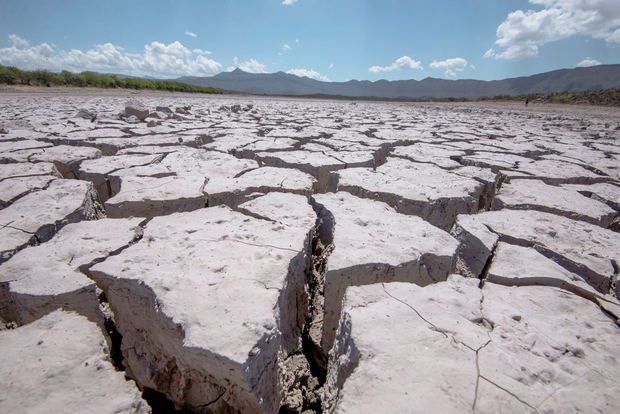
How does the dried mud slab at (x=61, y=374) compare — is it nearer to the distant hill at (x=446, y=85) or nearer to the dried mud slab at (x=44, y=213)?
the dried mud slab at (x=44, y=213)

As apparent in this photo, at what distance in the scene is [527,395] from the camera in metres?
0.62

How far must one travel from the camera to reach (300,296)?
1087 mm

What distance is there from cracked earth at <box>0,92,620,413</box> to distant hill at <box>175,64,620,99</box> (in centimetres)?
5905

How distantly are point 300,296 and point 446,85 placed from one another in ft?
302

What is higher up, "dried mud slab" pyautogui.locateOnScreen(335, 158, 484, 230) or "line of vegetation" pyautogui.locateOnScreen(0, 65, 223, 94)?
"line of vegetation" pyautogui.locateOnScreen(0, 65, 223, 94)

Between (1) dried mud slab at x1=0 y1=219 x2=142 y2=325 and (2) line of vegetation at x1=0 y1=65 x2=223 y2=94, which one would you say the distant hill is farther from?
(1) dried mud slab at x1=0 y1=219 x2=142 y2=325

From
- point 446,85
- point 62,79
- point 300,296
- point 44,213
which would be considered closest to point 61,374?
point 300,296

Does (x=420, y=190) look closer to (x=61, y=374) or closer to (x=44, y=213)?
(x=61, y=374)

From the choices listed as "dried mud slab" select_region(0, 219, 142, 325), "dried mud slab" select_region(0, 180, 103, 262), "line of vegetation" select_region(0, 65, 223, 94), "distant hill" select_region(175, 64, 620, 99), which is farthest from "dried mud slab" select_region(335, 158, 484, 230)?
"distant hill" select_region(175, 64, 620, 99)

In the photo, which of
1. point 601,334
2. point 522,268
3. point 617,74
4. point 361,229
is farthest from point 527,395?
point 617,74

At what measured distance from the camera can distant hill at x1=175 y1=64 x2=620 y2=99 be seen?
Result: 6191 cm

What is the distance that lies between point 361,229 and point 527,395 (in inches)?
29.8

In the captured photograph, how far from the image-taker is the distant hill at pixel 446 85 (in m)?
61.9

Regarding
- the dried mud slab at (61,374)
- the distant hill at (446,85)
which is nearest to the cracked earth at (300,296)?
the dried mud slab at (61,374)
